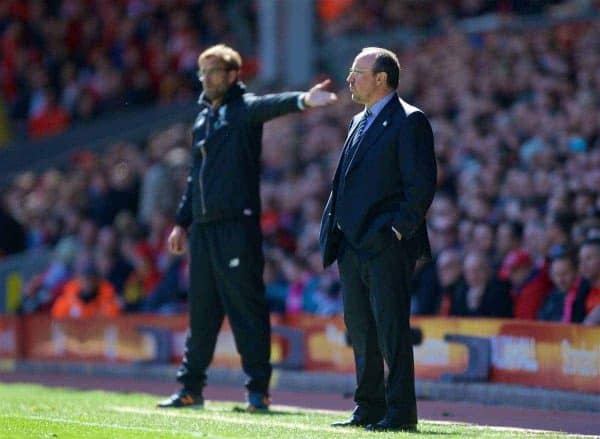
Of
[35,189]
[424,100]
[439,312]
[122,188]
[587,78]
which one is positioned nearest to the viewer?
[439,312]

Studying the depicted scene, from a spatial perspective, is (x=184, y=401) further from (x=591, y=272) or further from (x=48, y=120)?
(x=48, y=120)

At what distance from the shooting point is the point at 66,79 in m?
26.0

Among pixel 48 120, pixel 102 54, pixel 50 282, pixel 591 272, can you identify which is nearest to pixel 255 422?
pixel 591 272

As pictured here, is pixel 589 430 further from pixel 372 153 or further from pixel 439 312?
pixel 439 312

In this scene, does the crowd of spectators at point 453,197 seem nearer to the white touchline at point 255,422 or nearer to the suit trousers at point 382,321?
the white touchline at point 255,422

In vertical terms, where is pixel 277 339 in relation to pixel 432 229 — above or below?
below

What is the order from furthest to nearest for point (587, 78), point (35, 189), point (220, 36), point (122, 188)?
point (220, 36) < point (35, 189) < point (122, 188) < point (587, 78)

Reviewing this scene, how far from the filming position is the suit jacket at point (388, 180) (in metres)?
9.69

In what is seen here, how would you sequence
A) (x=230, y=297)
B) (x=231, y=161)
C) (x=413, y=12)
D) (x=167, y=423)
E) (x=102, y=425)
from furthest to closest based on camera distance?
(x=413, y=12), (x=230, y=297), (x=231, y=161), (x=167, y=423), (x=102, y=425)

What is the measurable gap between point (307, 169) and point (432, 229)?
364cm

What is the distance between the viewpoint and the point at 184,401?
38.9ft

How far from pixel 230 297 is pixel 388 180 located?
7.48 feet

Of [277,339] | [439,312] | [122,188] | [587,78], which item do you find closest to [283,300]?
[277,339]

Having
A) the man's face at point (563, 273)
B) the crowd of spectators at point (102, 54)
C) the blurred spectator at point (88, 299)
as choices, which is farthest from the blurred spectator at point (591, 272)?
Result: the crowd of spectators at point (102, 54)
